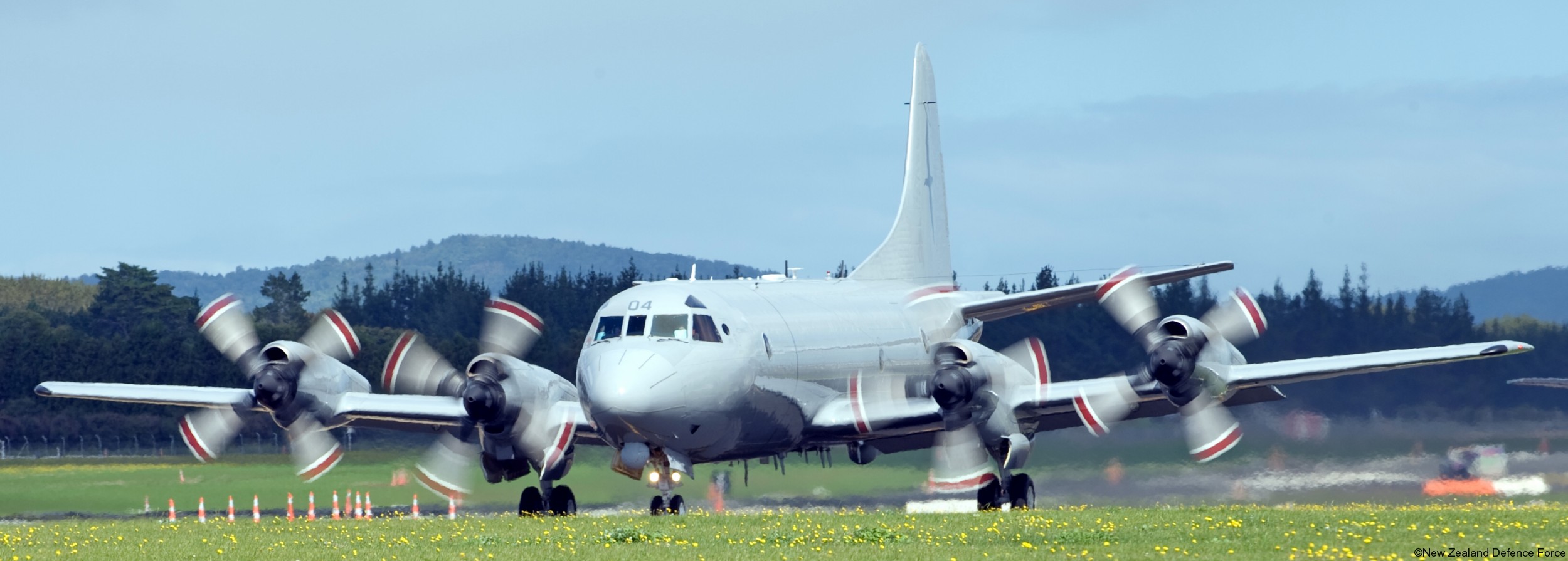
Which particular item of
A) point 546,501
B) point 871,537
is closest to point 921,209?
point 546,501

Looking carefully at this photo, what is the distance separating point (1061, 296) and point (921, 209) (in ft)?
25.1

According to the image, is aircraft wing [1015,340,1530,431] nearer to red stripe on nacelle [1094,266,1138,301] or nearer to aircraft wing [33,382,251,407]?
red stripe on nacelle [1094,266,1138,301]

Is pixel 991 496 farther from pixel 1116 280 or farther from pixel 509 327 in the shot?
pixel 509 327

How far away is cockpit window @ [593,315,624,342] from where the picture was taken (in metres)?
22.0

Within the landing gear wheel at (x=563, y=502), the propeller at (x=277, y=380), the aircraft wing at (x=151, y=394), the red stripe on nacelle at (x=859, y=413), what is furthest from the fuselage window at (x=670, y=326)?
the aircraft wing at (x=151, y=394)

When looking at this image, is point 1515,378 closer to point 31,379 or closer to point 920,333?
point 920,333

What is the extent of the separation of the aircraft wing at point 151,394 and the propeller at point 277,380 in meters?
0.19

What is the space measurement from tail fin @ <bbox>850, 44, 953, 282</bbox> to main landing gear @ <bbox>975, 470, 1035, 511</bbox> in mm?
7029

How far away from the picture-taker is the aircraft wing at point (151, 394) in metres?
24.7

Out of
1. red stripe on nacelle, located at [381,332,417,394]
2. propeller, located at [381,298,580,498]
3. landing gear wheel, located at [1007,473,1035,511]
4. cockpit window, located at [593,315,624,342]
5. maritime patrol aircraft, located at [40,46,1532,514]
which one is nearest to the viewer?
maritime patrol aircraft, located at [40,46,1532,514]

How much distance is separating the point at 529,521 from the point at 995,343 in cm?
2384

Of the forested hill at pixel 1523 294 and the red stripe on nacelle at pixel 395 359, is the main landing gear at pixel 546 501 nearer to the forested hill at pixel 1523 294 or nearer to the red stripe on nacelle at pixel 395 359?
the red stripe on nacelle at pixel 395 359

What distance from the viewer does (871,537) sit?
1723 cm

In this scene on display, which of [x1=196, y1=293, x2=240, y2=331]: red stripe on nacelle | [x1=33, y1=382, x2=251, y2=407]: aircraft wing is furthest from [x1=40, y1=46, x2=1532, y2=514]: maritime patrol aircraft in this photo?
[x1=196, y1=293, x2=240, y2=331]: red stripe on nacelle
